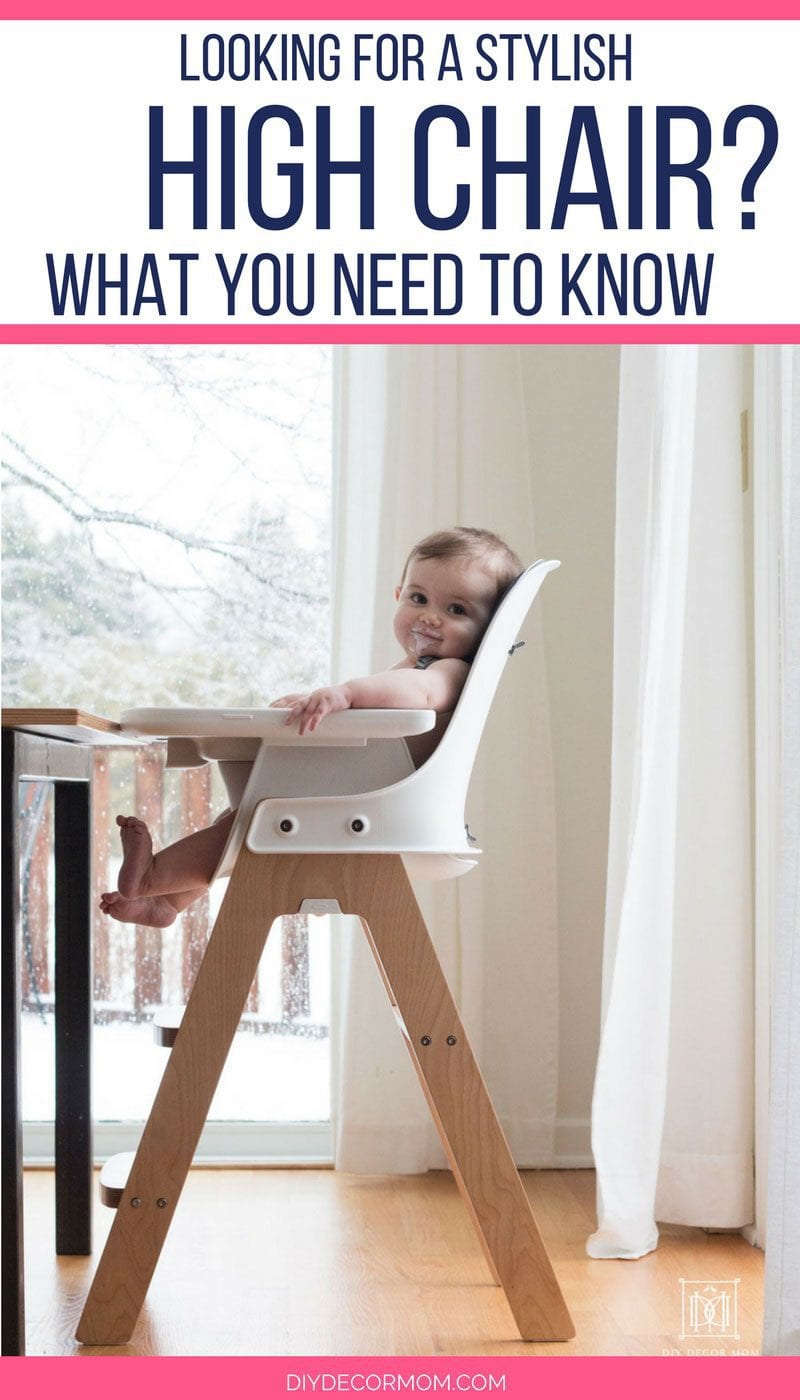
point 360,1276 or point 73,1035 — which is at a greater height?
point 73,1035

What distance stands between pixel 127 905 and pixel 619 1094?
68 centimetres

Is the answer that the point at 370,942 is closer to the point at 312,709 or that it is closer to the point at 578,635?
the point at 312,709

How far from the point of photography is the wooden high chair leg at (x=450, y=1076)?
127cm

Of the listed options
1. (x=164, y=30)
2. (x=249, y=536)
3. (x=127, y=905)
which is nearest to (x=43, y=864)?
(x=249, y=536)

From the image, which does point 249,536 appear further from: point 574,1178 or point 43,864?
point 574,1178

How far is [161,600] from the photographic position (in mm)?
2164

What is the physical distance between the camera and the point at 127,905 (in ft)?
4.62

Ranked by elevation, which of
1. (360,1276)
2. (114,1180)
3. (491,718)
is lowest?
(360,1276)

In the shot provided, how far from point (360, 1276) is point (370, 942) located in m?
0.51

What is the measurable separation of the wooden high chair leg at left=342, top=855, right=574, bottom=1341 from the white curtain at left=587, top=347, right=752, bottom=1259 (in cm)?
41

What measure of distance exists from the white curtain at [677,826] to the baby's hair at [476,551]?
308mm

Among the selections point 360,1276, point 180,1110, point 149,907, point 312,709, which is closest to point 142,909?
point 149,907
